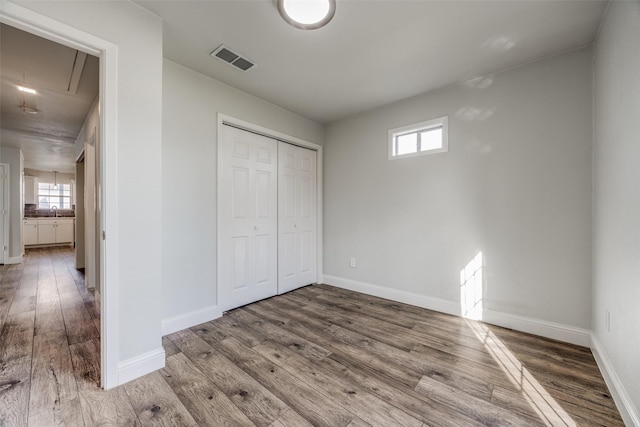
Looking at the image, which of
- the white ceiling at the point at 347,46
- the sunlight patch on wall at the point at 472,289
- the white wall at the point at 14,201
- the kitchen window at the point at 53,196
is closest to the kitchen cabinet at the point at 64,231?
the kitchen window at the point at 53,196

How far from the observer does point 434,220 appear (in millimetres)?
2889

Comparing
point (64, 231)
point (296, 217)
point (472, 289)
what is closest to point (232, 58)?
point (296, 217)

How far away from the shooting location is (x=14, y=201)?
16.5ft

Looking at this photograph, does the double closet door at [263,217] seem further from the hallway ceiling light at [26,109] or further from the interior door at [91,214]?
the hallway ceiling light at [26,109]

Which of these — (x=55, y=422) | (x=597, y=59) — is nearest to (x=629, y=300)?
(x=597, y=59)

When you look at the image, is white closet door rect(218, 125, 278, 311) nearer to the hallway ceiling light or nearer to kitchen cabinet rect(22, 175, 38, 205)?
the hallway ceiling light

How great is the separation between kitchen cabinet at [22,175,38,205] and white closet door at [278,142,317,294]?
32.2ft

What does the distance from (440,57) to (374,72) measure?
603 millimetres

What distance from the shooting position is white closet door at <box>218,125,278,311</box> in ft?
9.08

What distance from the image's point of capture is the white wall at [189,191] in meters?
2.30

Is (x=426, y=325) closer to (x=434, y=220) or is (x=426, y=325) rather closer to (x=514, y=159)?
(x=434, y=220)

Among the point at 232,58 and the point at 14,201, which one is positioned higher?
the point at 232,58

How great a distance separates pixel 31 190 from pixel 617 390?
13010mm

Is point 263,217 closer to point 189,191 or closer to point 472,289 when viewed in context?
A: point 189,191
